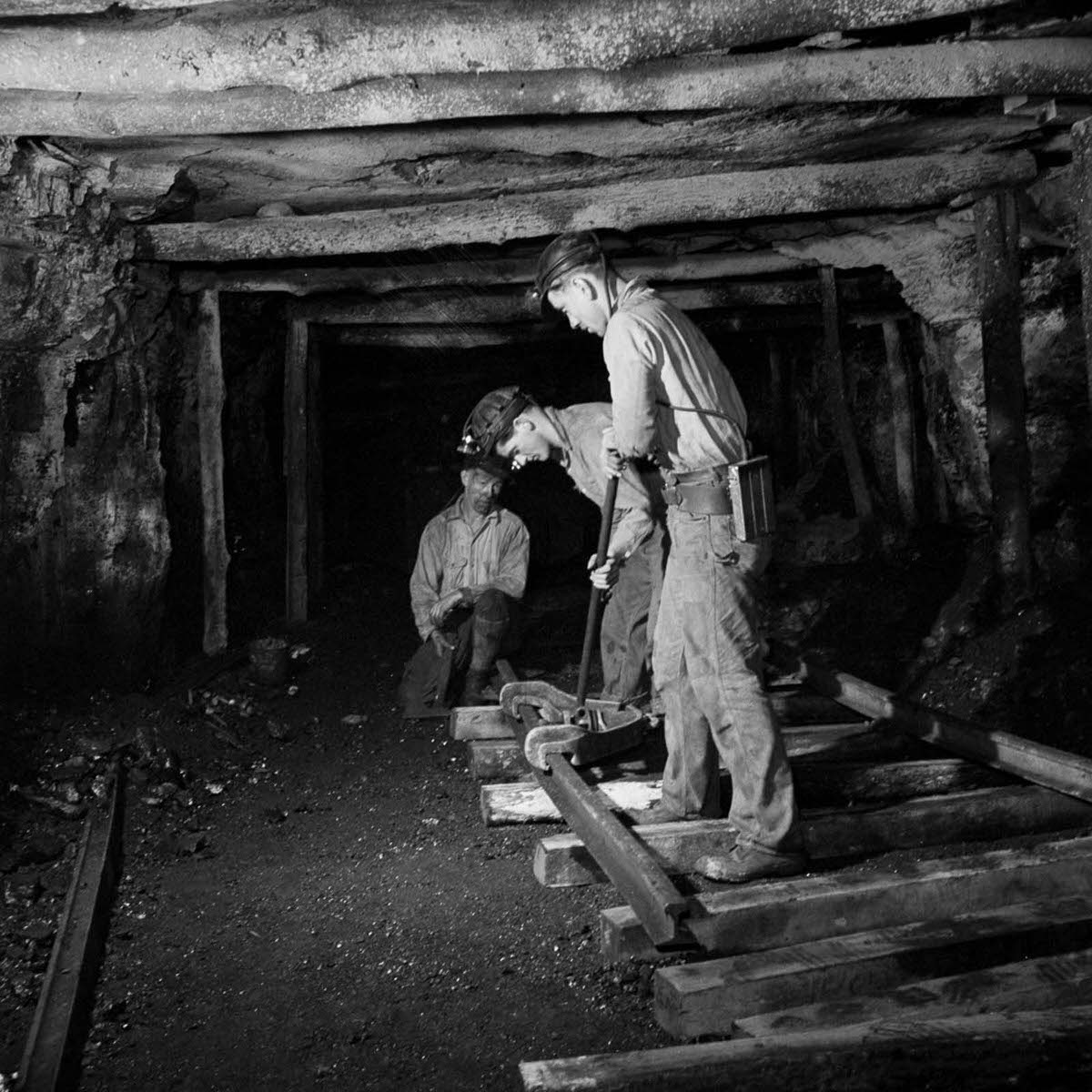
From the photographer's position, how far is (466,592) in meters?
6.69

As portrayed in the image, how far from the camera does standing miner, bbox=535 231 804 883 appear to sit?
3324 millimetres

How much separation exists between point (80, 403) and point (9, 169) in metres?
1.72

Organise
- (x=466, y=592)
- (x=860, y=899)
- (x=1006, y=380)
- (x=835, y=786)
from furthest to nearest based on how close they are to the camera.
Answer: (x=466, y=592)
(x=1006, y=380)
(x=835, y=786)
(x=860, y=899)

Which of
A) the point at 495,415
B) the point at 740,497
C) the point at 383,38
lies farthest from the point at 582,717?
the point at 383,38

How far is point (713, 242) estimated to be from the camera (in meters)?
6.97

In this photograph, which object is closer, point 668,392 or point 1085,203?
point 668,392

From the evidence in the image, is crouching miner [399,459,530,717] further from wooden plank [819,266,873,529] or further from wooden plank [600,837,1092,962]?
wooden plank [600,837,1092,962]

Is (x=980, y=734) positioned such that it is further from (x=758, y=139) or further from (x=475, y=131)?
(x=475, y=131)

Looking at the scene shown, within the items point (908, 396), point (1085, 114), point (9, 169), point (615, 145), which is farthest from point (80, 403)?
point (908, 396)

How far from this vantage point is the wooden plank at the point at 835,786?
3996mm

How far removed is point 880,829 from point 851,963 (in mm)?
1070

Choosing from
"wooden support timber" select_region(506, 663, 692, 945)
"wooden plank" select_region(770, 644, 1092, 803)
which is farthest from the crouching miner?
"wooden support timber" select_region(506, 663, 692, 945)

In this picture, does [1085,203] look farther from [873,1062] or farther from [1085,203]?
[873,1062]

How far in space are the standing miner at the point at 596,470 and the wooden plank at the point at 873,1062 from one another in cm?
295
